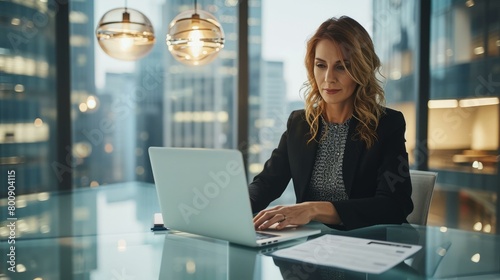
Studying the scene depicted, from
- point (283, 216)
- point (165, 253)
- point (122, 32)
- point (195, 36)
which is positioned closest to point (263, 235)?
point (283, 216)

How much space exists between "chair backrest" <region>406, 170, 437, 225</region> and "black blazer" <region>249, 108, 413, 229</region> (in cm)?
22

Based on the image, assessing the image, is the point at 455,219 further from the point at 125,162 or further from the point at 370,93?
the point at 125,162

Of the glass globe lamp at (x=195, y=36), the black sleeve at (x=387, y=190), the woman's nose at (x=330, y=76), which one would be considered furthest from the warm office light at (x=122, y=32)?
the black sleeve at (x=387, y=190)

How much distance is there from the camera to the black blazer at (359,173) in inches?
63.4

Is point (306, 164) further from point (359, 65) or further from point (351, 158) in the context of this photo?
point (359, 65)

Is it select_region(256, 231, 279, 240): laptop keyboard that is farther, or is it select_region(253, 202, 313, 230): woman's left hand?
select_region(253, 202, 313, 230): woman's left hand

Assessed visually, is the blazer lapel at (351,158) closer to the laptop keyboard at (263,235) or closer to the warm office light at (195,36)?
the laptop keyboard at (263,235)

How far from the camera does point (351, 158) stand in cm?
188

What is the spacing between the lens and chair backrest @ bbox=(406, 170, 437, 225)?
196 cm

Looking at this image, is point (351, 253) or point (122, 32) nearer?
point (351, 253)

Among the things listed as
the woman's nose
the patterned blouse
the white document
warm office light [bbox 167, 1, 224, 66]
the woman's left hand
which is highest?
warm office light [bbox 167, 1, 224, 66]

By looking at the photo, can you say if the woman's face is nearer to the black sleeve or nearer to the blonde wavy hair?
the blonde wavy hair

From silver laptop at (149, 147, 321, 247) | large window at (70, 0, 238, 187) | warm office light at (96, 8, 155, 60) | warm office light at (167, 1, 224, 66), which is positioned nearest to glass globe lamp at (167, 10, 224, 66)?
warm office light at (167, 1, 224, 66)

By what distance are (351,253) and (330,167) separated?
817 millimetres
